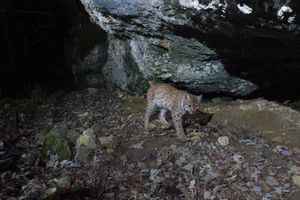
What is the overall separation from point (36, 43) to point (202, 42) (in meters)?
5.56

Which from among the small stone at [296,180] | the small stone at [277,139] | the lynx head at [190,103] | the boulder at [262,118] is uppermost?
the lynx head at [190,103]

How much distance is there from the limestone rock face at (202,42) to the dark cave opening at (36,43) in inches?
75.8

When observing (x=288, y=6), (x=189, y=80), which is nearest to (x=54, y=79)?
(x=189, y=80)

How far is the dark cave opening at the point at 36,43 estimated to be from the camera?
10781 millimetres

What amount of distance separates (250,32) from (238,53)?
1.02 meters

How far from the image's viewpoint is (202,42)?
737 cm

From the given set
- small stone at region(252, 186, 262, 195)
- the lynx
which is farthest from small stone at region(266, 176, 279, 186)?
the lynx

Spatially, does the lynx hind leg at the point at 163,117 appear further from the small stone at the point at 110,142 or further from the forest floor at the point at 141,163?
the small stone at the point at 110,142

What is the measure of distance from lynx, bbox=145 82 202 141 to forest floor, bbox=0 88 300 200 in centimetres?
19

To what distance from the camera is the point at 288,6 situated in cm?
563

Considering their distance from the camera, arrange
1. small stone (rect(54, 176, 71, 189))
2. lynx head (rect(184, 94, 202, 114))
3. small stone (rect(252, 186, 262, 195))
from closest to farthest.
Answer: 1. small stone (rect(252, 186, 262, 195))
2. small stone (rect(54, 176, 71, 189))
3. lynx head (rect(184, 94, 202, 114))

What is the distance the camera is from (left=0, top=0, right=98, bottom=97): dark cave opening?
1078 centimetres

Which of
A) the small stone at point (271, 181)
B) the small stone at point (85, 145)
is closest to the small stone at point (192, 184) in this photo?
the small stone at point (271, 181)

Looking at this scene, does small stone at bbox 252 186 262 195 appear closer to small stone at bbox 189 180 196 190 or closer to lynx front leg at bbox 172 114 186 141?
small stone at bbox 189 180 196 190
